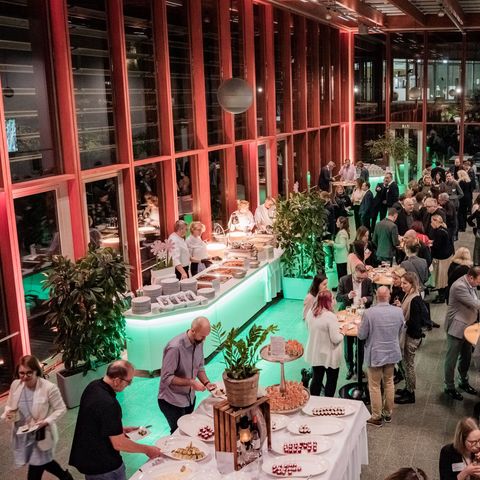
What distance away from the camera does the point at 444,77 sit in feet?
62.6

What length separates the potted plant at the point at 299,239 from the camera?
32.1 ft

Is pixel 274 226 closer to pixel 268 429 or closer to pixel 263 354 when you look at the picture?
pixel 263 354

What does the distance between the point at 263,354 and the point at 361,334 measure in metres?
1.38

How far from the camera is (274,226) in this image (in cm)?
999

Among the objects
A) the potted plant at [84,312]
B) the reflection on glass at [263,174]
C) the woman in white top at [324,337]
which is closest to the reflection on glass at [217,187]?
the reflection on glass at [263,174]

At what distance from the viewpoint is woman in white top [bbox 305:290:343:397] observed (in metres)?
5.79

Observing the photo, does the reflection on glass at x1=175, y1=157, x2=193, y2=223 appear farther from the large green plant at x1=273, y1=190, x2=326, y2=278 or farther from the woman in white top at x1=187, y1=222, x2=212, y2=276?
the large green plant at x1=273, y1=190, x2=326, y2=278

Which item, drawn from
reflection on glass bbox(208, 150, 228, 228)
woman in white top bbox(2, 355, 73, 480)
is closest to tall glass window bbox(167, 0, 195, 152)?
reflection on glass bbox(208, 150, 228, 228)

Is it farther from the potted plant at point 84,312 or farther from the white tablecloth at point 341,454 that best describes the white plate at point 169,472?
the potted plant at point 84,312

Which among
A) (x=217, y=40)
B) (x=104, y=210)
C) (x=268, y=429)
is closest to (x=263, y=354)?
(x=268, y=429)

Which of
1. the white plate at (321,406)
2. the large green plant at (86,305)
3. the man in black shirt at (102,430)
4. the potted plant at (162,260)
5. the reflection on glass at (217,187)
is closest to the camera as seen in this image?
the man in black shirt at (102,430)

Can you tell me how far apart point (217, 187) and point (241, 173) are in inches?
42.5

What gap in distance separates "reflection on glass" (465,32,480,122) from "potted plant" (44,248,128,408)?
14721mm

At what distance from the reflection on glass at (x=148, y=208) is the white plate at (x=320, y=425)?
17.3 ft
